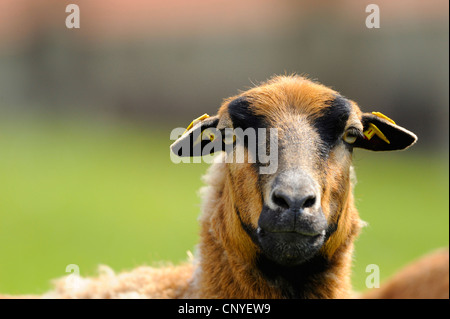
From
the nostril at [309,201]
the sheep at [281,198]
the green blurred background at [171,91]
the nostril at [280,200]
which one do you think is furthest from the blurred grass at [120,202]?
the nostril at [309,201]

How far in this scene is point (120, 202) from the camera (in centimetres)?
2531

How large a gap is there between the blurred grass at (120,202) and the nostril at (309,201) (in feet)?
26.8

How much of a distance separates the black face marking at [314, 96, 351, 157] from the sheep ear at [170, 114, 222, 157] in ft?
3.68

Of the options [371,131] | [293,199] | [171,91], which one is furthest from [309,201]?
[171,91]

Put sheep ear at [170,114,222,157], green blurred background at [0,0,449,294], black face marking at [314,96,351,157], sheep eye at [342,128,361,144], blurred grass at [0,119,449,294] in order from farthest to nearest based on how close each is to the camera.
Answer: green blurred background at [0,0,449,294], blurred grass at [0,119,449,294], sheep ear at [170,114,222,157], sheep eye at [342,128,361,144], black face marking at [314,96,351,157]

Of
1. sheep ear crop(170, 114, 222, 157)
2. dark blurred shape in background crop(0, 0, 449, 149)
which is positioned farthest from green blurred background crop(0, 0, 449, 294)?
sheep ear crop(170, 114, 222, 157)

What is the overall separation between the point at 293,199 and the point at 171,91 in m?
27.7

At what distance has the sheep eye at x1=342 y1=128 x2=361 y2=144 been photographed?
19.4 feet

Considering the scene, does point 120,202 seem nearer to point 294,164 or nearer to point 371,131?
point 371,131

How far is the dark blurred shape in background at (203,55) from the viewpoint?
94.8 feet

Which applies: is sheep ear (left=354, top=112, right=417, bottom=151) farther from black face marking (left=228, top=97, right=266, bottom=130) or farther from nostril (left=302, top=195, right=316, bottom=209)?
nostril (left=302, top=195, right=316, bottom=209)

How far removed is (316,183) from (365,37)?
28.0m

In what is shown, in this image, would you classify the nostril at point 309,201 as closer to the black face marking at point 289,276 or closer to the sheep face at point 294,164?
the sheep face at point 294,164

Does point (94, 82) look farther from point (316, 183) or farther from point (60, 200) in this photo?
point (316, 183)
